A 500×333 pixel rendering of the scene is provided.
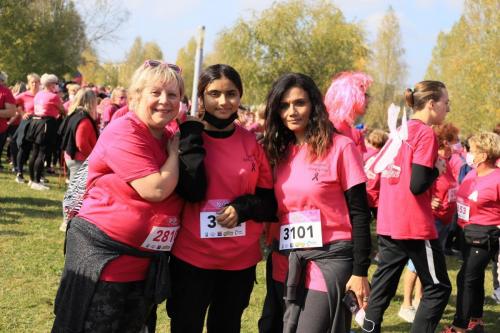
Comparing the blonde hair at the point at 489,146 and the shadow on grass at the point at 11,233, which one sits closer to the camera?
the blonde hair at the point at 489,146

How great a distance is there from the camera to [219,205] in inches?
106

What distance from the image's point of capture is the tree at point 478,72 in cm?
2264

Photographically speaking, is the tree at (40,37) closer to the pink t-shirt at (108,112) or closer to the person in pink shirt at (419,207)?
the pink t-shirt at (108,112)

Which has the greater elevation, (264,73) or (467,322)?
(264,73)

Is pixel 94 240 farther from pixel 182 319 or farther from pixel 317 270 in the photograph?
pixel 317 270

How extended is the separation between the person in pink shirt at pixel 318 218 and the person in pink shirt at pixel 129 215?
554mm

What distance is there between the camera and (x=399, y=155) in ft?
13.1

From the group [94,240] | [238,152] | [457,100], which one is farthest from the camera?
[457,100]

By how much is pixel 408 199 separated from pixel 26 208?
6.22m

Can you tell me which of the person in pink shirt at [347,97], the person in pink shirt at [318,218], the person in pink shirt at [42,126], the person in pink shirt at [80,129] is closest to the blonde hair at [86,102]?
the person in pink shirt at [80,129]

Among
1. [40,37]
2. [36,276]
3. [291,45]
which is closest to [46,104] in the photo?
[36,276]

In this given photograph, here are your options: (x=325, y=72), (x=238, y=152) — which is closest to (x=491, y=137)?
(x=238, y=152)

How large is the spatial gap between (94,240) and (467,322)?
133 inches

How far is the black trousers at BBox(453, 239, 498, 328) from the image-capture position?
4602 millimetres
